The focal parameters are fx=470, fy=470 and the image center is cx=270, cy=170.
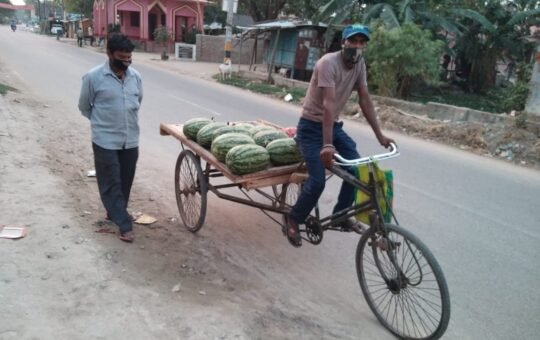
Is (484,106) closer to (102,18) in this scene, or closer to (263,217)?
(263,217)

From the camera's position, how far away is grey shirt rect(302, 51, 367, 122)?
11.5 feet

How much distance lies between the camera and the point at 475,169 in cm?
830

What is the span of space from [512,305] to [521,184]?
441 centimetres

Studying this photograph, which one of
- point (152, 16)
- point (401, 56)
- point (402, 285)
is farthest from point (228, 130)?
point (152, 16)

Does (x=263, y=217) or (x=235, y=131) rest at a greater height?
(x=235, y=131)

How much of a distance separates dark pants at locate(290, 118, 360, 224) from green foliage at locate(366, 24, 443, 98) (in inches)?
401

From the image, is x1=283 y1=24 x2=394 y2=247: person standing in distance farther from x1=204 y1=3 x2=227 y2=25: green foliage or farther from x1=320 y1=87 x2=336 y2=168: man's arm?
x1=204 y1=3 x2=227 y2=25: green foliage

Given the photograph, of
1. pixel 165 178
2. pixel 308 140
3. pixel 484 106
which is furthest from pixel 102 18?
pixel 308 140

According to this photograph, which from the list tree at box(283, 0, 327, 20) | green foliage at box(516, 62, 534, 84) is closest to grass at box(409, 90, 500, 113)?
green foliage at box(516, 62, 534, 84)

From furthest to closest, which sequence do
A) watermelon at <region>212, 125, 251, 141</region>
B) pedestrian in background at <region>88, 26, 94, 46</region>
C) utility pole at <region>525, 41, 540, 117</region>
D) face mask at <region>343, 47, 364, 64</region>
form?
pedestrian in background at <region>88, 26, 94, 46</region>
utility pole at <region>525, 41, 540, 117</region>
watermelon at <region>212, 125, 251, 141</region>
face mask at <region>343, 47, 364, 64</region>

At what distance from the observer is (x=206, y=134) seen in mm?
4500

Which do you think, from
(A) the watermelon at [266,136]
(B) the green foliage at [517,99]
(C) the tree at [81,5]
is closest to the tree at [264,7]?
(B) the green foliage at [517,99]

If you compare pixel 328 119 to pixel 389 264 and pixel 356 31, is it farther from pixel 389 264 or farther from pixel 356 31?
pixel 389 264

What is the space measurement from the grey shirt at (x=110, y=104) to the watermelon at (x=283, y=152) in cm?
131
